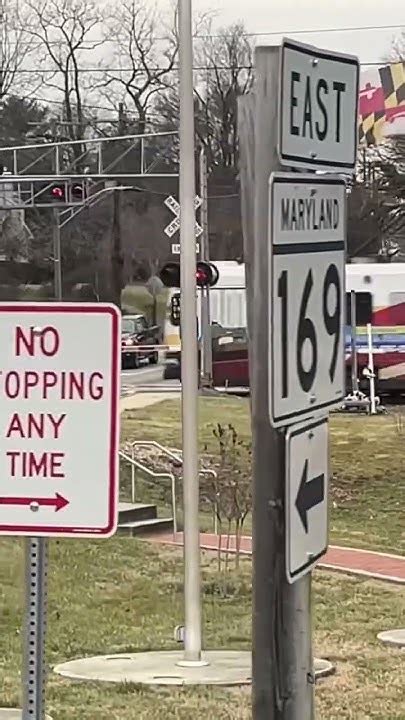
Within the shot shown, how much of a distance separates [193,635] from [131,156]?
30.8 meters

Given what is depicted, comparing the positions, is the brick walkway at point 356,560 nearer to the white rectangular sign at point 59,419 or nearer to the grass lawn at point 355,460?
the grass lawn at point 355,460

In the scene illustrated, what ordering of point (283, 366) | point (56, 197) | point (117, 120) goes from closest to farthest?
point (283, 366) → point (56, 197) → point (117, 120)

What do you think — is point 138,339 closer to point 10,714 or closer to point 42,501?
point 10,714

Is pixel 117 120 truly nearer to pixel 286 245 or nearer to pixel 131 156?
pixel 131 156

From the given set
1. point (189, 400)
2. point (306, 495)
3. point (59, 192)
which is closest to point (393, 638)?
point (189, 400)

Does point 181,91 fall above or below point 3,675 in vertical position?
above

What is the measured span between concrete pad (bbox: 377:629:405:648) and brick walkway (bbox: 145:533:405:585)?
1.99m

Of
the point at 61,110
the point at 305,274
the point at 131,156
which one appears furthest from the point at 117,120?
the point at 305,274

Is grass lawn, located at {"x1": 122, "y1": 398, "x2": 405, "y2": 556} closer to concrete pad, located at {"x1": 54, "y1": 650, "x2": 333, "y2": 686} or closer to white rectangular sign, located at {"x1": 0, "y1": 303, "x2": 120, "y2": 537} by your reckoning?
concrete pad, located at {"x1": 54, "y1": 650, "x2": 333, "y2": 686}

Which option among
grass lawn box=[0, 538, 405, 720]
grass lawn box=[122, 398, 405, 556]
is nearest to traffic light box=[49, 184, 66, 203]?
grass lawn box=[122, 398, 405, 556]

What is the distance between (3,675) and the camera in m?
7.50

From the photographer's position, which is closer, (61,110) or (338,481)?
(338,481)

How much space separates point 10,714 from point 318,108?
3.74 metres

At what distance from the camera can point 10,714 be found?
641 cm
